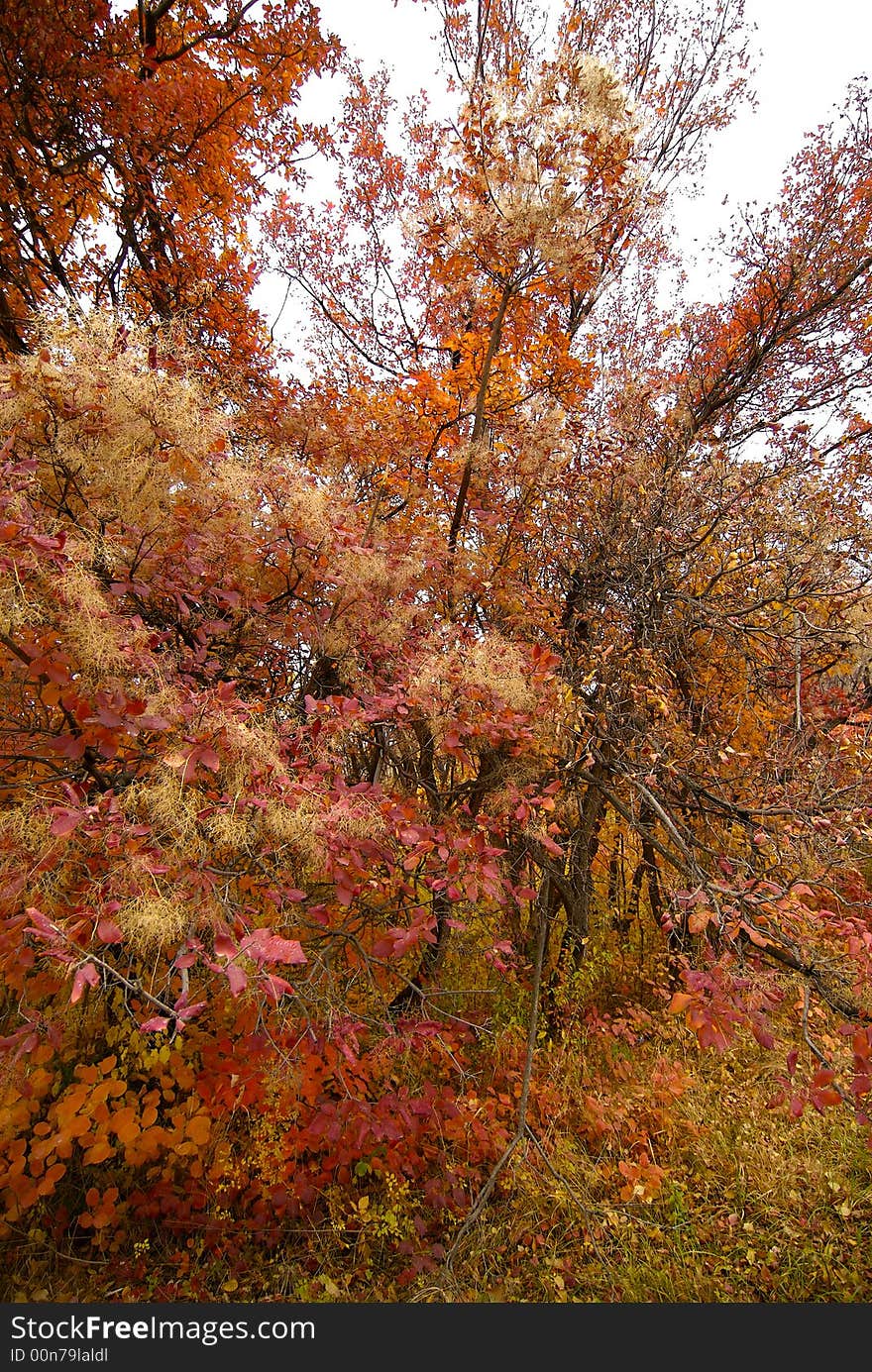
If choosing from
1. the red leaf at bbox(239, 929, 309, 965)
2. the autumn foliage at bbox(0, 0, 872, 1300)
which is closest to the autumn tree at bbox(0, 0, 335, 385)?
the autumn foliage at bbox(0, 0, 872, 1300)

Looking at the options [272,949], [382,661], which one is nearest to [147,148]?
[382,661]

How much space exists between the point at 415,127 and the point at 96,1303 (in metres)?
9.16

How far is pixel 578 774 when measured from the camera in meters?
3.80

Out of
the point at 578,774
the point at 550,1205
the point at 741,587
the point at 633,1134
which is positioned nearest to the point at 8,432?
the point at 578,774

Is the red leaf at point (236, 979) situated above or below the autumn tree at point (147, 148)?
below

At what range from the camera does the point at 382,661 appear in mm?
3230

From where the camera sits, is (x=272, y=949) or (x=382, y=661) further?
(x=382, y=661)

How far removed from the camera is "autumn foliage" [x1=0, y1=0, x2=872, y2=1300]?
2.04 meters

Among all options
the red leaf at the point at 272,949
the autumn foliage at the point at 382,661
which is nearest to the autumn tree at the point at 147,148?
the autumn foliage at the point at 382,661

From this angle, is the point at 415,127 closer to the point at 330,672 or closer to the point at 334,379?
the point at 334,379

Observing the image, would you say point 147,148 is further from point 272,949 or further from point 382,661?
point 272,949

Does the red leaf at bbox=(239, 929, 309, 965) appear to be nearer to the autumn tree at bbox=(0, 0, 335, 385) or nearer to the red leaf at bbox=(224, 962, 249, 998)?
the red leaf at bbox=(224, 962, 249, 998)

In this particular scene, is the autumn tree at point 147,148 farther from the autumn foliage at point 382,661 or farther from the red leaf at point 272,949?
the red leaf at point 272,949

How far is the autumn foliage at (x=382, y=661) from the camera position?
2.04 meters
